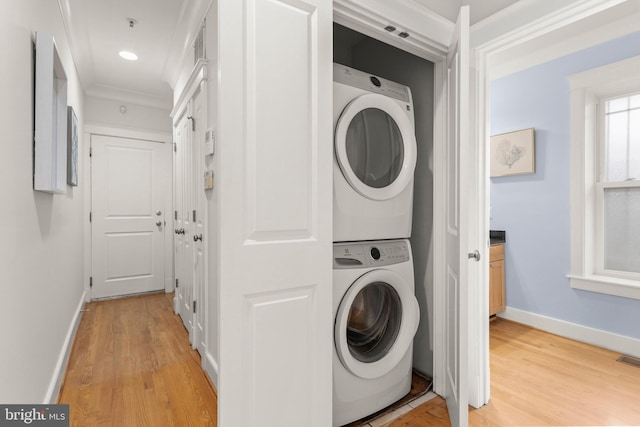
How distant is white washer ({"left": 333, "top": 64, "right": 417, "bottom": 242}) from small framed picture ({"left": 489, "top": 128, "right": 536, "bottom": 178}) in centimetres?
192

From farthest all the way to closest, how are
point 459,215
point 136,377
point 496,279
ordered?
1. point 496,279
2. point 136,377
3. point 459,215

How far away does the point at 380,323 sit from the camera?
5.99 ft

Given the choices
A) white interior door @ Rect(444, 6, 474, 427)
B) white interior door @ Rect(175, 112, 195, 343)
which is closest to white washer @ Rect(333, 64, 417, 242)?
white interior door @ Rect(444, 6, 474, 427)

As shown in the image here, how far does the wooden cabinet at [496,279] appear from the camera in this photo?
120 inches

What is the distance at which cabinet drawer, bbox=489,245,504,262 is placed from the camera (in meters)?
3.10

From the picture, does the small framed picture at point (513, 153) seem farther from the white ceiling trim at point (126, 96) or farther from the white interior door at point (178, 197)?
the white ceiling trim at point (126, 96)

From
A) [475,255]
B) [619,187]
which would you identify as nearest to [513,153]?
[619,187]

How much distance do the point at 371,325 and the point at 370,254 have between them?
1.53 feet

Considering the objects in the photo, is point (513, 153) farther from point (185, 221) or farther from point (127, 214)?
point (127, 214)

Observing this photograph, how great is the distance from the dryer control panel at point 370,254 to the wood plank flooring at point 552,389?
2.81 feet

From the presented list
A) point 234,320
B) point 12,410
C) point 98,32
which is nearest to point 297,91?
point 234,320

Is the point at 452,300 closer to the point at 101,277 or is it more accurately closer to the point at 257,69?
the point at 257,69

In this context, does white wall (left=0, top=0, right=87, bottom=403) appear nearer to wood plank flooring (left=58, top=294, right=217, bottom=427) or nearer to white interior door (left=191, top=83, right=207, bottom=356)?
wood plank flooring (left=58, top=294, right=217, bottom=427)

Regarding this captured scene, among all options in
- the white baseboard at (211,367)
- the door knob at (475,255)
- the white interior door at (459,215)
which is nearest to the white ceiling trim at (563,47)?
the white interior door at (459,215)
